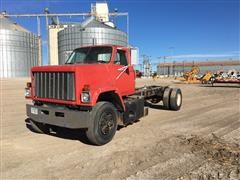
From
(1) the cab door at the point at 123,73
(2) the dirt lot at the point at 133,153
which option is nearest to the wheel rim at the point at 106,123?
(2) the dirt lot at the point at 133,153

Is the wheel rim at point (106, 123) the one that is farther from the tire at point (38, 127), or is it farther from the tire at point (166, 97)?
the tire at point (166, 97)

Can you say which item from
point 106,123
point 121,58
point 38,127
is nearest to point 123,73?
point 121,58

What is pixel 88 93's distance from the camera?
700cm

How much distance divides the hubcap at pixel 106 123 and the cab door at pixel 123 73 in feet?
3.89

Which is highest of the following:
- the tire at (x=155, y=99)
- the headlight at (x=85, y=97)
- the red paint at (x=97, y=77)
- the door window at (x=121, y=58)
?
the door window at (x=121, y=58)

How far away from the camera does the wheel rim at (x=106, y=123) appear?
7.43 metres

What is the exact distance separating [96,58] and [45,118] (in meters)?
2.24

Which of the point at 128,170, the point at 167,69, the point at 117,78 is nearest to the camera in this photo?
the point at 128,170

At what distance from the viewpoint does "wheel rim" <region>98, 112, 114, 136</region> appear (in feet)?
24.4

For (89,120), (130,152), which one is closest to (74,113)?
(89,120)

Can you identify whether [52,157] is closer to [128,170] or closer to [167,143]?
[128,170]

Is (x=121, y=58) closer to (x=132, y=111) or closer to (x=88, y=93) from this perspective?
(x=132, y=111)

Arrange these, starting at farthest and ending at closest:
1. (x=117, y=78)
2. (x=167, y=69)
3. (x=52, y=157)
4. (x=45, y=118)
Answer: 1. (x=167, y=69)
2. (x=117, y=78)
3. (x=45, y=118)
4. (x=52, y=157)

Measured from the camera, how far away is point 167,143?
7344 millimetres
